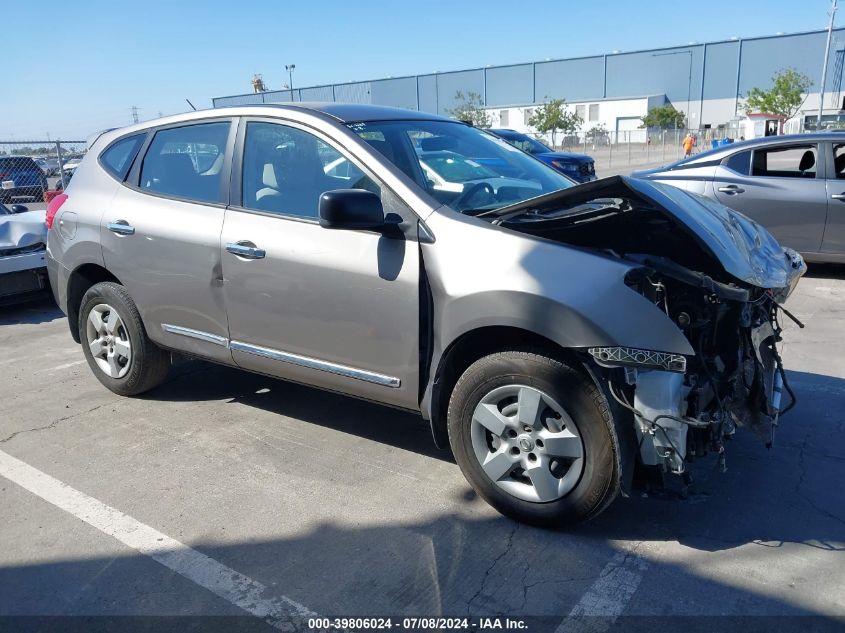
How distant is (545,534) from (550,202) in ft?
4.91

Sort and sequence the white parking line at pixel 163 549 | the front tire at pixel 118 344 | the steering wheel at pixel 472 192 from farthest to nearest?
the front tire at pixel 118 344 < the steering wheel at pixel 472 192 < the white parking line at pixel 163 549

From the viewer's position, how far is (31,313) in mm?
8148

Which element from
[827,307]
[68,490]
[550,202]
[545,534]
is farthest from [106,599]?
[827,307]

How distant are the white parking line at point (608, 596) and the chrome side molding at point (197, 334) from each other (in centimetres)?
247

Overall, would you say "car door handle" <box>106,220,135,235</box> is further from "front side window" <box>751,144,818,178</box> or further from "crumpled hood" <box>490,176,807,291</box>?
"front side window" <box>751,144,818,178</box>

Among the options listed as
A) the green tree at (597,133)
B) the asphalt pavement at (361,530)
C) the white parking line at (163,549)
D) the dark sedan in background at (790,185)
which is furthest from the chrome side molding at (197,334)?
the green tree at (597,133)

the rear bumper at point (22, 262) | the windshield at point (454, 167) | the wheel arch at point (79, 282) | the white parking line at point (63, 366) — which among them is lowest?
the white parking line at point (63, 366)

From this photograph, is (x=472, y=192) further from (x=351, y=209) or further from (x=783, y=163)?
(x=783, y=163)

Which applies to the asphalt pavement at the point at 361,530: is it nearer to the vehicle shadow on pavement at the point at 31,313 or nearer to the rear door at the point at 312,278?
the rear door at the point at 312,278

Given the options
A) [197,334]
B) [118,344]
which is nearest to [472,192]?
[197,334]

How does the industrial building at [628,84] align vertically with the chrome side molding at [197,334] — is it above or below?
above

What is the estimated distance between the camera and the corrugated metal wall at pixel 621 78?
222ft

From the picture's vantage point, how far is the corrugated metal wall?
67.8m

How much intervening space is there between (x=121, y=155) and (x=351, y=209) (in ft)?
8.16
